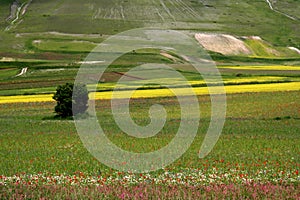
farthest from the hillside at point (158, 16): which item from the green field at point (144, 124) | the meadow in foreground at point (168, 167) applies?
the meadow in foreground at point (168, 167)

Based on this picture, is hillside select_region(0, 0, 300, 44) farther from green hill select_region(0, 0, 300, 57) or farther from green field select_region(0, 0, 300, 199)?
green field select_region(0, 0, 300, 199)

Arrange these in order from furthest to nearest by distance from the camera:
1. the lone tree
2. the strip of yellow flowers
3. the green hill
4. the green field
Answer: the green hill
the strip of yellow flowers
the lone tree
the green field

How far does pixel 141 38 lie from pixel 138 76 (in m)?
46.6

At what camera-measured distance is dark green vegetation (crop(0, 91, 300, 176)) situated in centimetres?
1719

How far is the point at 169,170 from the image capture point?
15867 mm

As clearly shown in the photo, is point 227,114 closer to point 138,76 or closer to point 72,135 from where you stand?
point 72,135

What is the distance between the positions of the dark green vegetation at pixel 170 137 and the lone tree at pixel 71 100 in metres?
1.35

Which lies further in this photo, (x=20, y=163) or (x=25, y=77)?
(x=25, y=77)

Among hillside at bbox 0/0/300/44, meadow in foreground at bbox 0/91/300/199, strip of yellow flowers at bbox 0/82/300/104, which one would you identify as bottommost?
hillside at bbox 0/0/300/44

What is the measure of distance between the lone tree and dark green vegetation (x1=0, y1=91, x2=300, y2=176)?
1348 mm

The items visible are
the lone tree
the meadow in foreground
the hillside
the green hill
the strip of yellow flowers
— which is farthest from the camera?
the hillside

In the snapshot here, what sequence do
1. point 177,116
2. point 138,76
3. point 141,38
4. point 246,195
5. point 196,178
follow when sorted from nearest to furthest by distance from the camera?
point 246,195 → point 196,178 → point 177,116 → point 138,76 → point 141,38

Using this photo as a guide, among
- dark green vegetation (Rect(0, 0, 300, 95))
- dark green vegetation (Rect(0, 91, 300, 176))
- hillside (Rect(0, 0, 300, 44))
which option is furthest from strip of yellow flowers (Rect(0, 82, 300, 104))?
hillside (Rect(0, 0, 300, 44))

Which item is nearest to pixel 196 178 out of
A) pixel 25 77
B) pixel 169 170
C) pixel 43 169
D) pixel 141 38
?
pixel 169 170
